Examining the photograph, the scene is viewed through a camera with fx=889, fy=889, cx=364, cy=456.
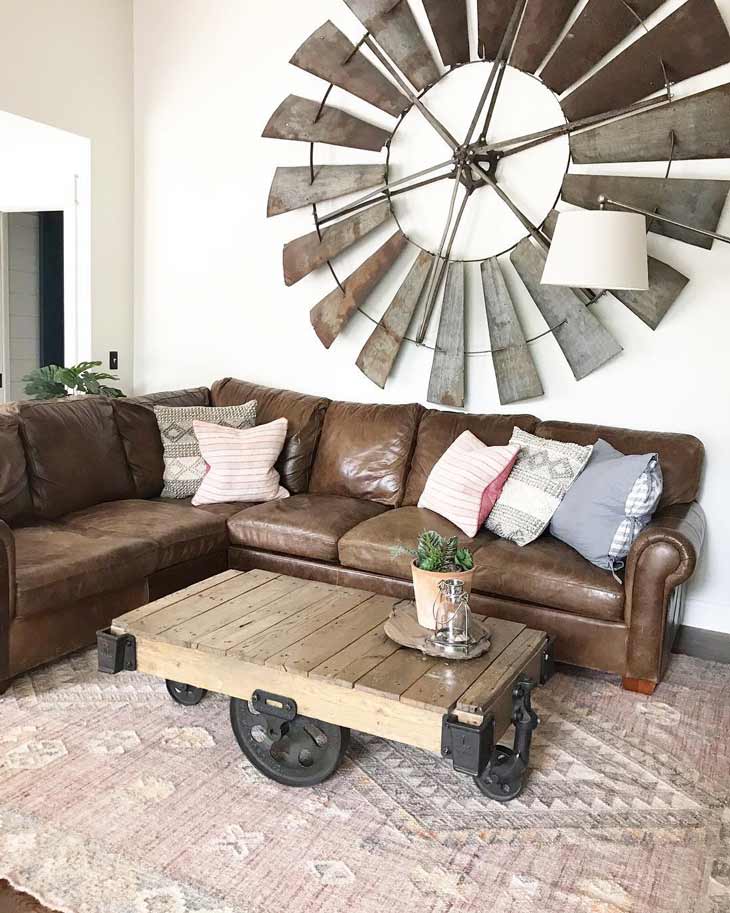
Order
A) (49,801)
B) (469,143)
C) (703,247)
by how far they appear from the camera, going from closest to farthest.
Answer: (49,801), (703,247), (469,143)

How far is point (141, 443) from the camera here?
4086 millimetres

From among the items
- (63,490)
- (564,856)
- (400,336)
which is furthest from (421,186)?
(564,856)

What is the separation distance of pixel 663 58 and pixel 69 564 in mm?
2929

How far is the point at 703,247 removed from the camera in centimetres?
354

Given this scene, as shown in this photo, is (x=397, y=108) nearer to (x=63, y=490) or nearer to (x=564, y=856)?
(x=63, y=490)

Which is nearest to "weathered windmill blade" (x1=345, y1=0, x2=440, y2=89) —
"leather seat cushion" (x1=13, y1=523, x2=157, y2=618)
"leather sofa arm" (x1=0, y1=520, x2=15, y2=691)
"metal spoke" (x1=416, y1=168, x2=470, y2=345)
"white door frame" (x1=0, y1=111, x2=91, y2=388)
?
"metal spoke" (x1=416, y1=168, x2=470, y2=345)

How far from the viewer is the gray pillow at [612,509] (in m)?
3.11

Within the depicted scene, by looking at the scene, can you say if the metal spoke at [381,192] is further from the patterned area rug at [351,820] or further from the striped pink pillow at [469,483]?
the patterned area rug at [351,820]

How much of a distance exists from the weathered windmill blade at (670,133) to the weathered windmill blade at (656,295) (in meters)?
0.43

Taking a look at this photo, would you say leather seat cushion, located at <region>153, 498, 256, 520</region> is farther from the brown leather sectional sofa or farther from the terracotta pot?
the terracotta pot

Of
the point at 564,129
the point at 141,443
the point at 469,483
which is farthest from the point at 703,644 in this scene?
the point at 141,443

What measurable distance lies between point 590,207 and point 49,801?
117 inches

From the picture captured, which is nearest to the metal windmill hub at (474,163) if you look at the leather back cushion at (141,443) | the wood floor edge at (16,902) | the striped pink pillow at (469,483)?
the striped pink pillow at (469,483)

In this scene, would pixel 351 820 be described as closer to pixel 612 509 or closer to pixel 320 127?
pixel 612 509
